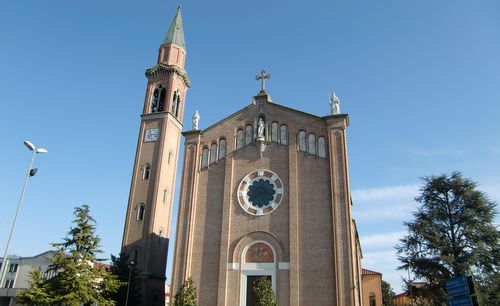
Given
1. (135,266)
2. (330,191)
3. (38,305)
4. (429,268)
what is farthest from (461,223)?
(38,305)

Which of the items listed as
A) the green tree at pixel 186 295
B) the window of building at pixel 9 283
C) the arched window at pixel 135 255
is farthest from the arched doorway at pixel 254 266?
the window of building at pixel 9 283

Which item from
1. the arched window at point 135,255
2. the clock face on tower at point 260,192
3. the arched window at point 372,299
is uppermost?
the clock face on tower at point 260,192

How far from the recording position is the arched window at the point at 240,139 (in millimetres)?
26203

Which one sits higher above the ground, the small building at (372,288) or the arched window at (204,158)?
the arched window at (204,158)

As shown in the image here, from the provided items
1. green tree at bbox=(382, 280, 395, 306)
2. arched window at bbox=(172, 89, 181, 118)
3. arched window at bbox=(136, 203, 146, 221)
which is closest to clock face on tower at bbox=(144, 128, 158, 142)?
arched window at bbox=(172, 89, 181, 118)

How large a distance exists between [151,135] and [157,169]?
12.0 feet

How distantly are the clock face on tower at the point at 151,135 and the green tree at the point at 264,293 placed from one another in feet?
59.3

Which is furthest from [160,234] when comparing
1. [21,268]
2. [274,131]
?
[21,268]

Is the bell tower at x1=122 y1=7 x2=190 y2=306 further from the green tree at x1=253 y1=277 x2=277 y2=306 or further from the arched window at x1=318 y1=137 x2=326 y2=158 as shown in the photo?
the arched window at x1=318 y1=137 x2=326 y2=158

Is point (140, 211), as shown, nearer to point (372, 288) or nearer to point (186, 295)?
point (186, 295)

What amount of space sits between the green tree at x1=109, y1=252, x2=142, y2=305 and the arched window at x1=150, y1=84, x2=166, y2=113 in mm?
13691

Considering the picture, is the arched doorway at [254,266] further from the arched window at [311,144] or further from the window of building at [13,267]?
the window of building at [13,267]

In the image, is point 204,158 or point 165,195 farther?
point 165,195

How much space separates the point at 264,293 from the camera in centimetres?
2006
